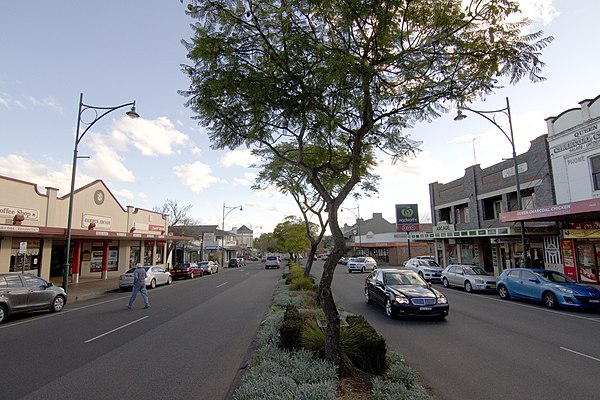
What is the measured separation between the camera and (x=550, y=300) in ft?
42.0

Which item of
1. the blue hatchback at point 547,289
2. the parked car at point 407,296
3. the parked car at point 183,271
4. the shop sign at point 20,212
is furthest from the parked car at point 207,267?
the blue hatchback at point 547,289

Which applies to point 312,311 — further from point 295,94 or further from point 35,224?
point 35,224

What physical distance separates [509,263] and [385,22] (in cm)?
2377

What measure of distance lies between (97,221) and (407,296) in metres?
23.2

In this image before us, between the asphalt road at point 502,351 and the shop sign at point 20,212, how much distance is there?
1762 cm

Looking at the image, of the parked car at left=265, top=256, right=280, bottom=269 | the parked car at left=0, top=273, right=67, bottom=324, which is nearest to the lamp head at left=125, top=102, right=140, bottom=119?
the parked car at left=0, top=273, right=67, bottom=324

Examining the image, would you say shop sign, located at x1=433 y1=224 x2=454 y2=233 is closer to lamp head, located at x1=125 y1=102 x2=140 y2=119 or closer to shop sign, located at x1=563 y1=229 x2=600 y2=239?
shop sign, located at x1=563 y1=229 x2=600 y2=239

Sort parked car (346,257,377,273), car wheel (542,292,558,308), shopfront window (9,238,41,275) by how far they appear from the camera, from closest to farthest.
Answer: car wheel (542,292,558,308) < shopfront window (9,238,41,275) < parked car (346,257,377,273)

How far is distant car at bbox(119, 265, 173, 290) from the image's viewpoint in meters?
20.8

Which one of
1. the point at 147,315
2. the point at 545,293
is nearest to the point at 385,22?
the point at 147,315

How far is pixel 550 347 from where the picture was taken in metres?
7.58

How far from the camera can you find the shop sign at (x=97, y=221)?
78.1 ft

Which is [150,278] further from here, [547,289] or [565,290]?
[565,290]

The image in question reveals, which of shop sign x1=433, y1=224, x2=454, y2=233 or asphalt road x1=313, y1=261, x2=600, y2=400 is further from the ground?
shop sign x1=433, y1=224, x2=454, y2=233
